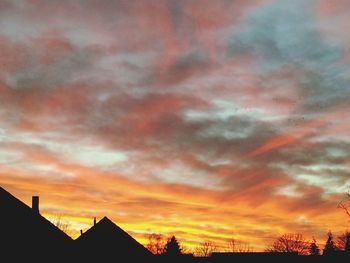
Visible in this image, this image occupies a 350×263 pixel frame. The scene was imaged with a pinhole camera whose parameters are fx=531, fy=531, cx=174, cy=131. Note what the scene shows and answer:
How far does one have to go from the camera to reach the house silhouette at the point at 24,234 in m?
34.1

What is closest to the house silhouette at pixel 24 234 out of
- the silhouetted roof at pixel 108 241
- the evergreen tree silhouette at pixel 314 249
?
the silhouetted roof at pixel 108 241

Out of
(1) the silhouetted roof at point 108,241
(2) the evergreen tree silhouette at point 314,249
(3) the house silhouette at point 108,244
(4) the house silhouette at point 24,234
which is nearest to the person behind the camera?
(4) the house silhouette at point 24,234

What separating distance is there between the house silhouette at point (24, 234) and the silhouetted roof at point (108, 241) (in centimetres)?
666

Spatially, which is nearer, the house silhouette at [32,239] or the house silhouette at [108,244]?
the house silhouette at [32,239]

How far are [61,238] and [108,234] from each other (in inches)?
298

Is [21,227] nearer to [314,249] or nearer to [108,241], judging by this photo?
[108,241]

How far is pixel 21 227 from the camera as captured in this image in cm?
3494

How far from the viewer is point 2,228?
111 ft

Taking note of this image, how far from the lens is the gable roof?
34125mm

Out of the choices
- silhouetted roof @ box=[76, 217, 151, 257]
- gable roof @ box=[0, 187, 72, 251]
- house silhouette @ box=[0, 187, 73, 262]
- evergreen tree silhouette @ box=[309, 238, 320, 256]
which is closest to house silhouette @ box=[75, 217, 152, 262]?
silhouetted roof @ box=[76, 217, 151, 257]

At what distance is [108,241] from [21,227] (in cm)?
1136

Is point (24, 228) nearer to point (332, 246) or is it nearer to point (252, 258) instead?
point (252, 258)

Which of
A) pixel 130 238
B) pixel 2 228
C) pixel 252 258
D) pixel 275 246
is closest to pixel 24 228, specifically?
pixel 2 228

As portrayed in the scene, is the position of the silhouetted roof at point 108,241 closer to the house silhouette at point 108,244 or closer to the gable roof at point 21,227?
the house silhouette at point 108,244
